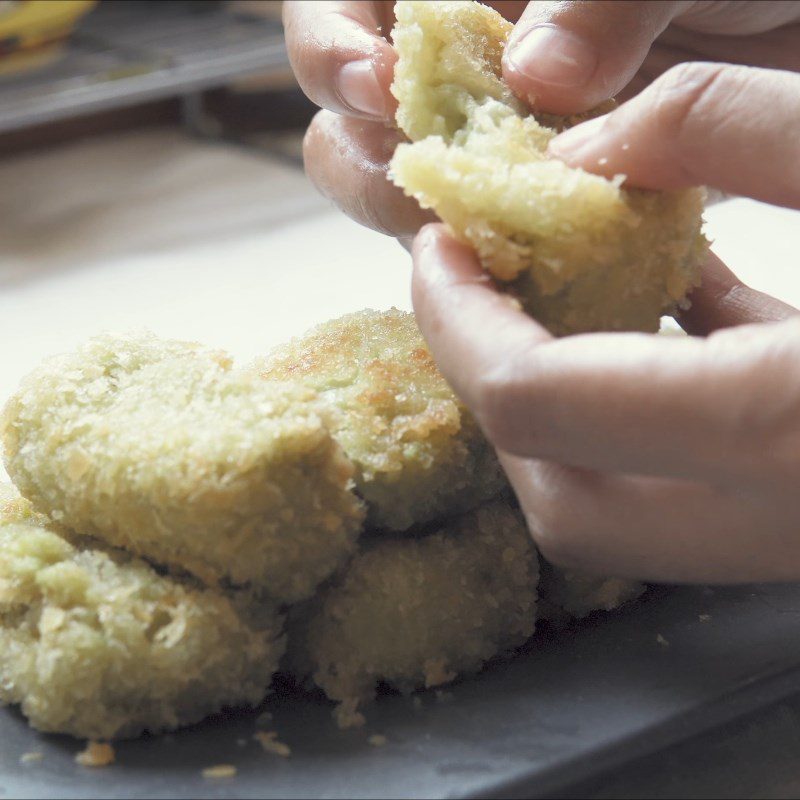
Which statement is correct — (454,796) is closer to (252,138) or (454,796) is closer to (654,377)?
(654,377)

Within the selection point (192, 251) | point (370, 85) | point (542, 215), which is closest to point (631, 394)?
point (542, 215)

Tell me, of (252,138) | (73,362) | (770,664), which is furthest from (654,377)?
(252,138)

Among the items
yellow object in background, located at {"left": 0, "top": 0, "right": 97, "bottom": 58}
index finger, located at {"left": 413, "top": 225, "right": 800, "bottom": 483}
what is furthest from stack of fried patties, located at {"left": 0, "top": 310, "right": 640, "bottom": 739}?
yellow object in background, located at {"left": 0, "top": 0, "right": 97, "bottom": 58}

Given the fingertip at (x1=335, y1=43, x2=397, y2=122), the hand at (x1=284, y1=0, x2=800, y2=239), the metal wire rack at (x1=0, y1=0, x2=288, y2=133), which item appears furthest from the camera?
the metal wire rack at (x1=0, y1=0, x2=288, y2=133)

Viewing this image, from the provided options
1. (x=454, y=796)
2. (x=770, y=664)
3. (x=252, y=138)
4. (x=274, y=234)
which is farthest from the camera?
(x=252, y=138)

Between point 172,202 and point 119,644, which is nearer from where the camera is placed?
point 119,644

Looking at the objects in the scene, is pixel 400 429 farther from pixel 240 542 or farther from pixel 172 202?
pixel 172 202

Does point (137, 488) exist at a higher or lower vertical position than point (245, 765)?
higher

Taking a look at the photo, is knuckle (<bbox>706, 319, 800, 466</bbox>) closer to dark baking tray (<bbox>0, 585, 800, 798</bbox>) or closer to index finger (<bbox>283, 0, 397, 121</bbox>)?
dark baking tray (<bbox>0, 585, 800, 798</bbox>)
